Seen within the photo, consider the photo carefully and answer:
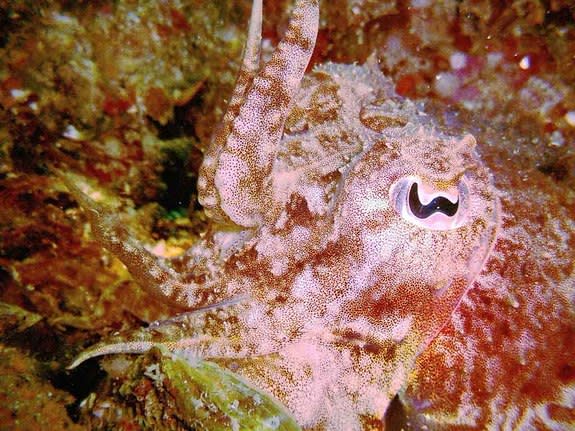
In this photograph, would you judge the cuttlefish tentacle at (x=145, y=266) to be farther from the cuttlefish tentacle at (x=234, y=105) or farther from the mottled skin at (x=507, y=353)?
the mottled skin at (x=507, y=353)

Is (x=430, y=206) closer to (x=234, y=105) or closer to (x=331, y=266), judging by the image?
(x=331, y=266)

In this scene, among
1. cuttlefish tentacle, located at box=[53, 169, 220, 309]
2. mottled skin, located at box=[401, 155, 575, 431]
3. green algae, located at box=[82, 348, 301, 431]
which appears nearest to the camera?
green algae, located at box=[82, 348, 301, 431]

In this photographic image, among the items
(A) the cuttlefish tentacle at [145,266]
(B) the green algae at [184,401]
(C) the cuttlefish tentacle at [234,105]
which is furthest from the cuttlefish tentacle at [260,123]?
(B) the green algae at [184,401]

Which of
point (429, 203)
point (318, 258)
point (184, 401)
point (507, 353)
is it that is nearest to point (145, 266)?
point (184, 401)

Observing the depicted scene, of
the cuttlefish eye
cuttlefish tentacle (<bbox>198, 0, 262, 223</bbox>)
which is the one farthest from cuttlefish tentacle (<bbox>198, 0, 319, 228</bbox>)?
the cuttlefish eye

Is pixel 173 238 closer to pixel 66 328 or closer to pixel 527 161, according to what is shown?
pixel 66 328

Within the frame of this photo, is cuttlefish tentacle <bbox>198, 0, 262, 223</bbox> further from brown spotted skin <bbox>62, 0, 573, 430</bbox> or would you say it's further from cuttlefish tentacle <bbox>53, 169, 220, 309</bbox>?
cuttlefish tentacle <bbox>53, 169, 220, 309</bbox>

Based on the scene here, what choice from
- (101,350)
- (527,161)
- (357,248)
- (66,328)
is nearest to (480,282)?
(357,248)
